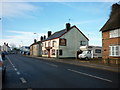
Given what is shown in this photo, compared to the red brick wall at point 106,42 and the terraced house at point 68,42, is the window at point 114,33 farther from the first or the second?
the terraced house at point 68,42

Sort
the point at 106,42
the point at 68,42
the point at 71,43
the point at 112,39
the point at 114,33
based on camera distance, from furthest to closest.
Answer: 1. the point at 71,43
2. the point at 68,42
3. the point at 106,42
4. the point at 112,39
5. the point at 114,33

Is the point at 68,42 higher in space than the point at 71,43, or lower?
higher

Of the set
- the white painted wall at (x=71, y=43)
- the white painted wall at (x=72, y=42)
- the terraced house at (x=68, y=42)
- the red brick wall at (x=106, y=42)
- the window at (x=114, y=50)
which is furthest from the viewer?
the white painted wall at (x=72, y=42)

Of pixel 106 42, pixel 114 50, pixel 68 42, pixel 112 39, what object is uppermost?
pixel 68 42

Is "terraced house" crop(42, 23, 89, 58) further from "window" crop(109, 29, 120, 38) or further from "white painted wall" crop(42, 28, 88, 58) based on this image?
"window" crop(109, 29, 120, 38)

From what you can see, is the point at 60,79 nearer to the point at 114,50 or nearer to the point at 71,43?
the point at 114,50

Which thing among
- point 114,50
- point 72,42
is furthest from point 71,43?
point 114,50

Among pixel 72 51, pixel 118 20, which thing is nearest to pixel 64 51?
pixel 72 51

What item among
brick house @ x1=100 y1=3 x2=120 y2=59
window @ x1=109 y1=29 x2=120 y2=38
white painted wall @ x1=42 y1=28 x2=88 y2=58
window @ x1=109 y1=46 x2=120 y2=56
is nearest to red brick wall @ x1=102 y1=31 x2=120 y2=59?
brick house @ x1=100 y1=3 x2=120 y2=59

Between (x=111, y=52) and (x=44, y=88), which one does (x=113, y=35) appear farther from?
(x=44, y=88)

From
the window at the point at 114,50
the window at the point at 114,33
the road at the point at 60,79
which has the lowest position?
the road at the point at 60,79

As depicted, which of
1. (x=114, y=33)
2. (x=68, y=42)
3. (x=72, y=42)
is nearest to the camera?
(x=114, y=33)

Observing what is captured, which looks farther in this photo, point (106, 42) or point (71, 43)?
point (71, 43)

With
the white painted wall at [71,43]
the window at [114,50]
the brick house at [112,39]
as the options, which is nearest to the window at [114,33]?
the brick house at [112,39]
